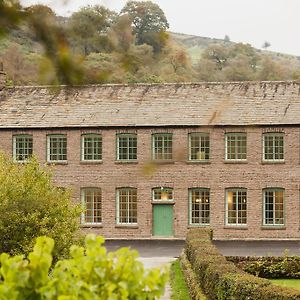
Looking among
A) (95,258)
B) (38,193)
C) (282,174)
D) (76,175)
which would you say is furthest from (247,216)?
(95,258)

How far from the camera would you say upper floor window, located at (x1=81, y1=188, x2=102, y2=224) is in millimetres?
40219

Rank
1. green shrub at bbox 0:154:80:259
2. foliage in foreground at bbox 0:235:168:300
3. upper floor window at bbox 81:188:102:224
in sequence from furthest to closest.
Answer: upper floor window at bbox 81:188:102:224 < green shrub at bbox 0:154:80:259 < foliage in foreground at bbox 0:235:168:300

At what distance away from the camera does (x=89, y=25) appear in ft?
13.0

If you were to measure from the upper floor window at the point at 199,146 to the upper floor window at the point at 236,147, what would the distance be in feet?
3.54

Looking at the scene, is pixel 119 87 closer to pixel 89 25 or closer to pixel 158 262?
pixel 158 262

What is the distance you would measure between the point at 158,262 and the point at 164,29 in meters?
25.2

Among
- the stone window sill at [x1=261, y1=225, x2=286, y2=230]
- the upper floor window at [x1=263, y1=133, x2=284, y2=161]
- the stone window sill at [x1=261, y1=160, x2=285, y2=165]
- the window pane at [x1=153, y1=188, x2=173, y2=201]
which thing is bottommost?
the stone window sill at [x1=261, y1=225, x2=286, y2=230]

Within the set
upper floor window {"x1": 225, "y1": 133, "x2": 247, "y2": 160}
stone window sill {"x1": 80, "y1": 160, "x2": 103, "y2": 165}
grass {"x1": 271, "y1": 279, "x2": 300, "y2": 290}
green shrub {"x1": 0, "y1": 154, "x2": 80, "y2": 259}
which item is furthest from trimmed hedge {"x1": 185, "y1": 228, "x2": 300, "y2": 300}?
stone window sill {"x1": 80, "y1": 160, "x2": 103, "y2": 165}

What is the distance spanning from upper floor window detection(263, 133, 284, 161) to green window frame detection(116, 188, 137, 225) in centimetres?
699

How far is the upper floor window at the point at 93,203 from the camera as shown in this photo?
132 feet

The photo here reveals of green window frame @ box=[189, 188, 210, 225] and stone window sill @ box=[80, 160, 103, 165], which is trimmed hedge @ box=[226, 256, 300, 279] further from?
stone window sill @ box=[80, 160, 103, 165]

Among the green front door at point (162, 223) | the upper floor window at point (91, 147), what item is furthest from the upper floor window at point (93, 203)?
the green front door at point (162, 223)

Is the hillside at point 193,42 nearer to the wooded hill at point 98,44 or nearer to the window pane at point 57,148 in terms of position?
the wooded hill at point 98,44

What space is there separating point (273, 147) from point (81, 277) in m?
34.7
